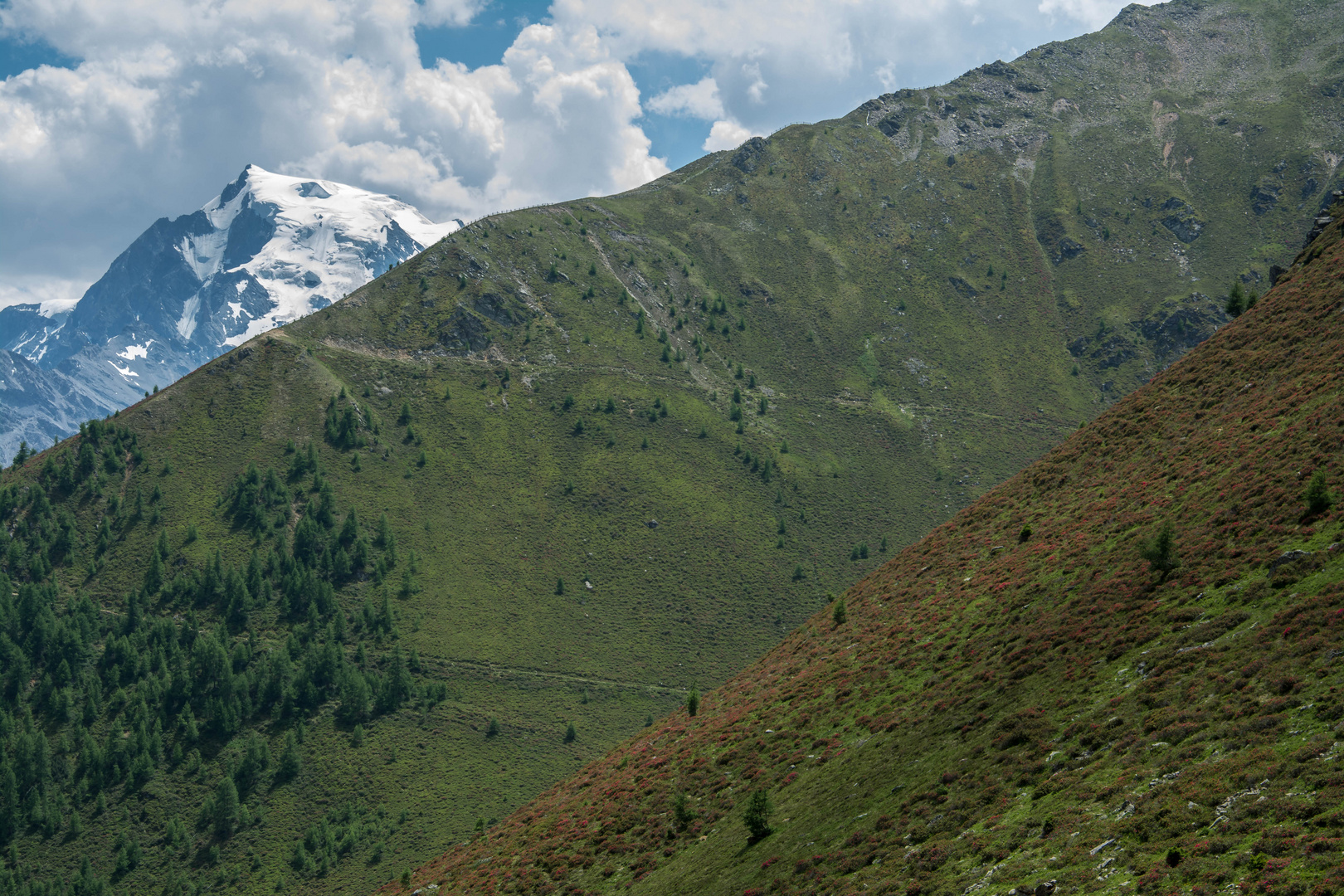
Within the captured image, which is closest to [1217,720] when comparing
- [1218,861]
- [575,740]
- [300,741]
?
[1218,861]

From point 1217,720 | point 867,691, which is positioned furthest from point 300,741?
point 1217,720


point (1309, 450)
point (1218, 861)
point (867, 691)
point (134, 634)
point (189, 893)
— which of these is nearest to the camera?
point (1218, 861)

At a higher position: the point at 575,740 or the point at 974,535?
the point at 974,535

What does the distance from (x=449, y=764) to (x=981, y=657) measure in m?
142

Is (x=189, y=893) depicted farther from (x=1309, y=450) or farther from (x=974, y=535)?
(x=1309, y=450)

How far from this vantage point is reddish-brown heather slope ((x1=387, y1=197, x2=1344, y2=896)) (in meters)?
26.1

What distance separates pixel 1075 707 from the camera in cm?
3675

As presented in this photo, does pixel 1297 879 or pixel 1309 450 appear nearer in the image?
pixel 1297 879

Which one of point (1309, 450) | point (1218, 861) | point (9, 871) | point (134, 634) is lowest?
point (9, 871)

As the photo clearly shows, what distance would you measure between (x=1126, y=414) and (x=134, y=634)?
19900cm

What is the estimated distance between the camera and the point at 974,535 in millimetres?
72062

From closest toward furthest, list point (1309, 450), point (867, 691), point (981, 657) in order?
point (1309, 450)
point (981, 657)
point (867, 691)

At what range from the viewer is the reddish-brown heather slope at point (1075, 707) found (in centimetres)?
2606

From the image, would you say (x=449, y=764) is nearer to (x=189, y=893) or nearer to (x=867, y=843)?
(x=189, y=893)
